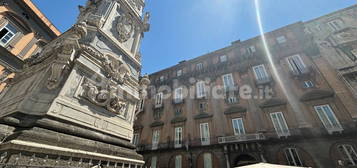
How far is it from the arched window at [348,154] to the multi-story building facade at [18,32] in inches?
1094

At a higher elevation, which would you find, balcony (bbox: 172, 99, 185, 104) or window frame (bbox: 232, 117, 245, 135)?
balcony (bbox: 172, 99, 185, 104)

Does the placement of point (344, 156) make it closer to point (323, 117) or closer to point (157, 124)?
point (323, 117)

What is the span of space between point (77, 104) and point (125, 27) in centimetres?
485

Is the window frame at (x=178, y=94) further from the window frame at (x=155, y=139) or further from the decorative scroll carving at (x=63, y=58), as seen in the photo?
the decorative scroll carving at (x=63, y=58)

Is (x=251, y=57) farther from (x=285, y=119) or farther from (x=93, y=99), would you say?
(x=93, y=99)

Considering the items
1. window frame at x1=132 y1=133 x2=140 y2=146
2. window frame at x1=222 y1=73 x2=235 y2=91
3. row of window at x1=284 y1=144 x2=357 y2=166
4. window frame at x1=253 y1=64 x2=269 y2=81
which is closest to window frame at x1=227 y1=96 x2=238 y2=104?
window frame at x1=222 y1=73 x2=235 y2=91

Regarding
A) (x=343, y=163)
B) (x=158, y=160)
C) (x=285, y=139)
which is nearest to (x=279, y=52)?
(x=285, y=139)

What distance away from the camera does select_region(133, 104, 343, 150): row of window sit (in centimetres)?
1244

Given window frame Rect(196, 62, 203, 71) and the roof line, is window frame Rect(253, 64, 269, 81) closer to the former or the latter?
window frame Rect(196, 62, 203, 71)

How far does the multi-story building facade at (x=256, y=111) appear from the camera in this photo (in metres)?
12.4

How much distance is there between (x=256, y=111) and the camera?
15828 millimetres

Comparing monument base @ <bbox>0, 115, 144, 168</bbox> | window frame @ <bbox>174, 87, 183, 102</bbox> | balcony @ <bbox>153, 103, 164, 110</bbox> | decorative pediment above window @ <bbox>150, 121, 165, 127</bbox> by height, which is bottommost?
monument base @ <bbox>0, 115, 144, 168</bbox>

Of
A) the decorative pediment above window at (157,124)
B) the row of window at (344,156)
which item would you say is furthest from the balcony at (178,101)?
the row of window at (344,156)

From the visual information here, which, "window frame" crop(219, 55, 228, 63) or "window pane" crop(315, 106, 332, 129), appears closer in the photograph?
"window pane" crop(315, 106, 332, 129)
